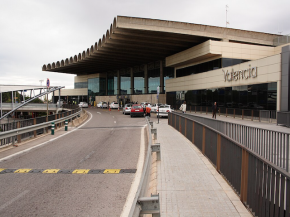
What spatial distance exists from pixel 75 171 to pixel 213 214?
4.30 meters

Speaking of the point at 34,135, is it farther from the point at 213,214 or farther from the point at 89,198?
the point at 213,214

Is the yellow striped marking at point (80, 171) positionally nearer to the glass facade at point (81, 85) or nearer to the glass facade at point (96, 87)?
the glass facade at point (96, 87)

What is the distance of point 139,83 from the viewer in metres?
66.1

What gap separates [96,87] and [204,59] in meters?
51.2

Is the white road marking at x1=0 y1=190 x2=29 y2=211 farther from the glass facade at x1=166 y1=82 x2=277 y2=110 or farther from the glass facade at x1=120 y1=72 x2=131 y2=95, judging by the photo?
the glass facade at x1=120 y1=72 x2=131 y2=95

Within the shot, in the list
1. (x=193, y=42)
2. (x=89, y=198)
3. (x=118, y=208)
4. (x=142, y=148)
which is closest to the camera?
(x=118, y=208)

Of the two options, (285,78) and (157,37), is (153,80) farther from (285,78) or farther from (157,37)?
(285,78)

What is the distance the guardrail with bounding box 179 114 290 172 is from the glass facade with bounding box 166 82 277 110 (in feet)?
56.4

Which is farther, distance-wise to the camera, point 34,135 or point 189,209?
point 34,135

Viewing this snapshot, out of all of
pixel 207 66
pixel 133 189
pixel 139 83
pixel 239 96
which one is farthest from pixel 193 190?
pixel 139 83

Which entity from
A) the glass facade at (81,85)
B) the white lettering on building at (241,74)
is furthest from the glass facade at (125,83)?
the white lettering on building at (241,74)

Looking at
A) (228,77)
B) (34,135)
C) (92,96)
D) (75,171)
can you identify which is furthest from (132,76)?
(75,171)

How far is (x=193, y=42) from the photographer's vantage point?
39688mm

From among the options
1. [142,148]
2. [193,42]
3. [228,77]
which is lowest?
[142,148]
